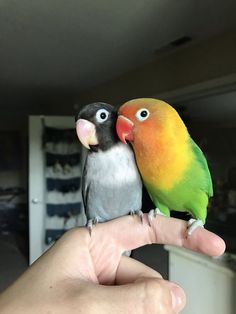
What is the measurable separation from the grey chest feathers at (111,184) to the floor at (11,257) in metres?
2.36

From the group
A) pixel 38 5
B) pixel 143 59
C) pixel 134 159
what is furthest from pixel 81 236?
pixel 143 59

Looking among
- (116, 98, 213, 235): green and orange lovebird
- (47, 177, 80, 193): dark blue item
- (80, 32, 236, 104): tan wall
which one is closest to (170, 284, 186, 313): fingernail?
(116, 98, 213, 235): green and orange lovebird

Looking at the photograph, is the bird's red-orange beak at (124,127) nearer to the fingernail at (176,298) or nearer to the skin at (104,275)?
the skin at (104,275)

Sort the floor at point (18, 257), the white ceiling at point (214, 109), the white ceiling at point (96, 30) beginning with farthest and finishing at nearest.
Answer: the floor at point (18, 257) → the white ceiling at point (214, 109) → the white ceiling at point (96, 30)

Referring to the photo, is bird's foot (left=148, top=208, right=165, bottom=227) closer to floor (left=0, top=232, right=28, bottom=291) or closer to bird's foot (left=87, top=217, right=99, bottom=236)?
bird's foot (left=87, top=217, right=99, bottom=236)

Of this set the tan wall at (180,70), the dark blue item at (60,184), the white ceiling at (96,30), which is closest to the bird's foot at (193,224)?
the white ceiling at (96,30)

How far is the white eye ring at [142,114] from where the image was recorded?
0.47 meters

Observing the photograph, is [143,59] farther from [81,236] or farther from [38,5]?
[81,236]

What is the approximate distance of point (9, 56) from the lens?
7.79 ft

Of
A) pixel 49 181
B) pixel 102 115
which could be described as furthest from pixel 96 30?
pixel 102 115

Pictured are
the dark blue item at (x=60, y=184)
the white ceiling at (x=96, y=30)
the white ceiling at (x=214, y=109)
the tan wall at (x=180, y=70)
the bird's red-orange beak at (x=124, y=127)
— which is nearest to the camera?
the bird's red-orange beak at (x=124, y=127)

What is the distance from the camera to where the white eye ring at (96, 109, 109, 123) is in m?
0.48

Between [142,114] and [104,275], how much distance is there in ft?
0.98

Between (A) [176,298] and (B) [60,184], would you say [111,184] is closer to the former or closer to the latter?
(A) [176,298]
